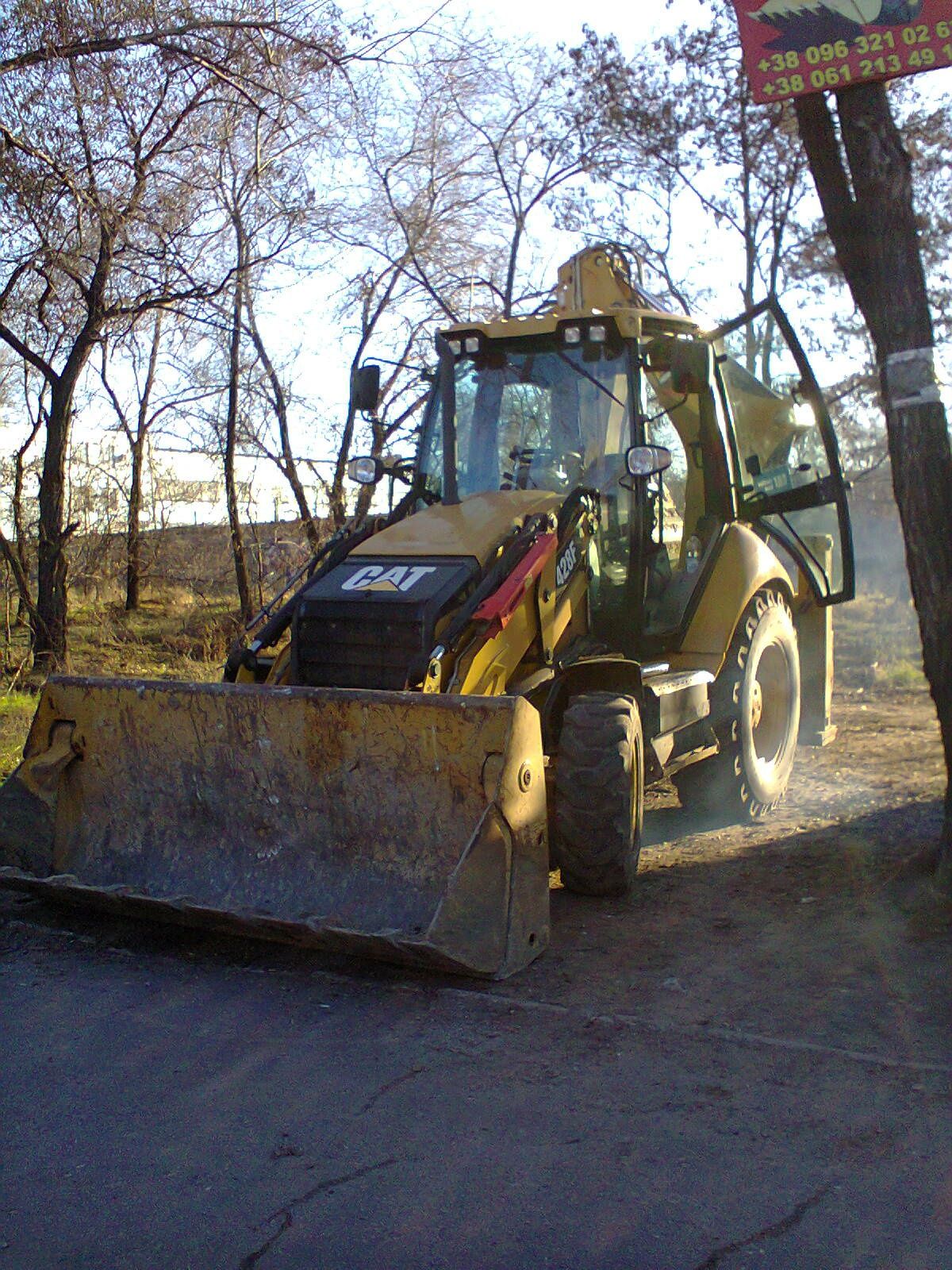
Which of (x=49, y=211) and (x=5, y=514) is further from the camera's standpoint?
(x=5, y=514)

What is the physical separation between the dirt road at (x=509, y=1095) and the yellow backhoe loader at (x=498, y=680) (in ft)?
0.97

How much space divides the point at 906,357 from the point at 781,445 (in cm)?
258

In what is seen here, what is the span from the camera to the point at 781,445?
8094mm

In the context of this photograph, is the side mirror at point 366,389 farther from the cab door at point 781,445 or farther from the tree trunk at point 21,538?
the tree trunk at point 21,538

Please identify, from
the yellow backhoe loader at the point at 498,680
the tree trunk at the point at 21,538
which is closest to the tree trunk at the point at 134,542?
the tree trunk at the point at 21,538

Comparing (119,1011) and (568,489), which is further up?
(568,489)

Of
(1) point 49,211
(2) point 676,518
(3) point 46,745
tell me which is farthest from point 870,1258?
(1) point 49,211

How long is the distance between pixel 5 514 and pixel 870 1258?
15.2m

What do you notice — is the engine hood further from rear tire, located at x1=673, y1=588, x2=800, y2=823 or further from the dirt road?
the dirt road

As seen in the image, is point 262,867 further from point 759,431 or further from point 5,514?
point 5,514

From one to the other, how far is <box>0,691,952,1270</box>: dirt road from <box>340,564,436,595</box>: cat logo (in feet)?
5.89

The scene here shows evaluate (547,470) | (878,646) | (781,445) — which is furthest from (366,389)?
(878,646)

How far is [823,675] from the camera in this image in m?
9.05

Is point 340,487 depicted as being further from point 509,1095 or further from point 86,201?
point 509,1095
